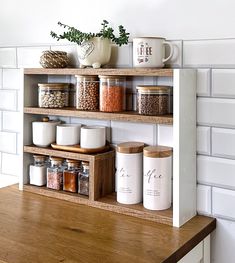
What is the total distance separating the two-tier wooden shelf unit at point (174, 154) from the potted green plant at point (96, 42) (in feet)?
0.16

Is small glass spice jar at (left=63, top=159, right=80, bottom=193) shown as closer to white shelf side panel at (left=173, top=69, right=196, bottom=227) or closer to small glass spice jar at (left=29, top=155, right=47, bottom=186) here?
small glass spice jar at (left=29, top=155, right=47, bottom=186)

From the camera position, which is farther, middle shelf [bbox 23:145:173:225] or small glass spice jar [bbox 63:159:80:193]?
small glass spice jar [bbox 63:159:80:193]

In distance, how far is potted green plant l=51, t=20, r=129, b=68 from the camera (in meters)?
1.37

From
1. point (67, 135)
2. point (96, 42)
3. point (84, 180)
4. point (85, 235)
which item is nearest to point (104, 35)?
point (96, 42)

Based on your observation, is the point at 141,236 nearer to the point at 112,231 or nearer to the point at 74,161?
the point at 112,231

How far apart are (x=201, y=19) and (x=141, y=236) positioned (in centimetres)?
68

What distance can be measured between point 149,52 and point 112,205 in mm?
509

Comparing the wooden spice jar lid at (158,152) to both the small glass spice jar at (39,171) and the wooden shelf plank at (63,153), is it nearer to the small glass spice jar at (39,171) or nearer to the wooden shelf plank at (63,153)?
the wooden shelf plank at (63,153)

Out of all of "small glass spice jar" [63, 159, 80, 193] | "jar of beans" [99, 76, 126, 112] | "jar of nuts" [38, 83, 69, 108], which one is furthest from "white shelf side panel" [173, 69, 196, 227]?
"jar of nuts" [38, 83, 69, 108]

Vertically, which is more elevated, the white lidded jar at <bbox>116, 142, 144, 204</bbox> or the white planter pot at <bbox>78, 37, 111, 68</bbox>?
the white planter pot at <bbox>78, 37, 111, 68</bbox>

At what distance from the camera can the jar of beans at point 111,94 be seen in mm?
1372

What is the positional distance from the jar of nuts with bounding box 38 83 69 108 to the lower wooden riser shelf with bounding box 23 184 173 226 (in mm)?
317

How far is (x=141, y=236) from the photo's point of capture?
1.16 m

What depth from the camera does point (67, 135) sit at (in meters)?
1.50
